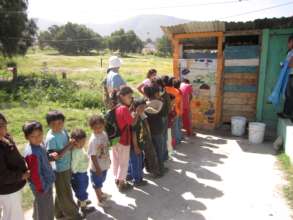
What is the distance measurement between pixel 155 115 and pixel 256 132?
2.89 m

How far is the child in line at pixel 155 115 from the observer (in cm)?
434

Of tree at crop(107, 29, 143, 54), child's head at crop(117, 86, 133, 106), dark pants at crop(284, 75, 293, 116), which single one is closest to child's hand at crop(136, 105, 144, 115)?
child's head at crop(117, 86, 133, 106)

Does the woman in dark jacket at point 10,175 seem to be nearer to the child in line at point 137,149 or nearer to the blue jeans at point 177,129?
the child in line at point 137,149

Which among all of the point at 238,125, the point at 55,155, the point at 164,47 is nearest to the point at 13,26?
the point at 238,125

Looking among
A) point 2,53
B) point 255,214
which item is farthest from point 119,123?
point 2,53

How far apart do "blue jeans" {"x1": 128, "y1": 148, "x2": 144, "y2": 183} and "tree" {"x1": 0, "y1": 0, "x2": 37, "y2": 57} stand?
1924 cm

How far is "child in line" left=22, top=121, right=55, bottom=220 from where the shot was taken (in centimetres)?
265

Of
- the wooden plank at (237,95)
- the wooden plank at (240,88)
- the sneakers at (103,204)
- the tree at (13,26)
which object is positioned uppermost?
the tree at (13,26)

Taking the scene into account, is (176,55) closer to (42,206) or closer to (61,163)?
(61,163)

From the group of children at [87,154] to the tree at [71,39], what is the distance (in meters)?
75.2

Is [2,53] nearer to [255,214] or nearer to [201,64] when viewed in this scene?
[201,64]

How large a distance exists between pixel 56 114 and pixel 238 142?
14.8 feet

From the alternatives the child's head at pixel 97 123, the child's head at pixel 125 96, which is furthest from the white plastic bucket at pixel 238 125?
the child's head at pixel 97 123

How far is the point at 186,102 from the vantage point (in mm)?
6348
